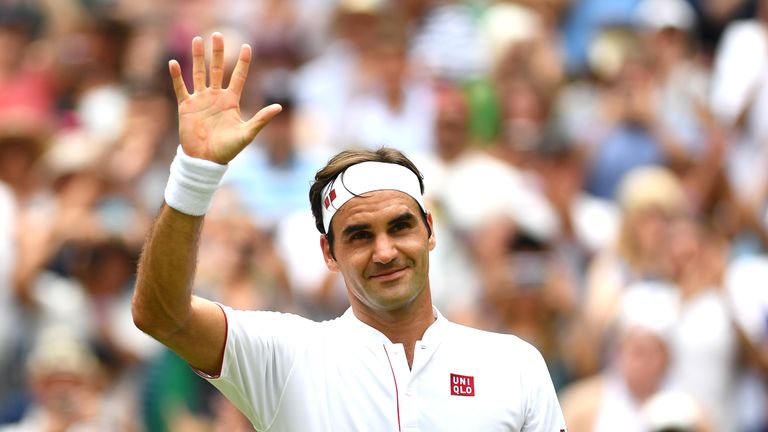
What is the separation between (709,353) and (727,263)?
96cm

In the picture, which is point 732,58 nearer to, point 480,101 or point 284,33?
point 480,101

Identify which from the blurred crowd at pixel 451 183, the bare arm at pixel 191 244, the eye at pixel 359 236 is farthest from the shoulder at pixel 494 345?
the blurred crowd at pixel 451 183

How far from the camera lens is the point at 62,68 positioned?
41.7 ft

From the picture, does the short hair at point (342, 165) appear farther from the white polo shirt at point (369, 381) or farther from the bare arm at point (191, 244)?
the bare arm at point (191, 244)

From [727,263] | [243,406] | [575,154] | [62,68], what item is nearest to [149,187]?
[62,68]

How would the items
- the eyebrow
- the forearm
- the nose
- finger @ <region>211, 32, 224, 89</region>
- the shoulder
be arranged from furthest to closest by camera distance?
1. the shoulder
2. the eyebrow
3. the nose
4. finger @ <region>211, 32, 224, 89</region>
5. the forearm

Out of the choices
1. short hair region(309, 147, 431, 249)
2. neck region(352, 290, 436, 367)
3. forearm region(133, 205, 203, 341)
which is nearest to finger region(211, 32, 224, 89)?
forearm region(133, 205, 203, 341)

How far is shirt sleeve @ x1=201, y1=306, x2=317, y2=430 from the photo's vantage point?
5277mm

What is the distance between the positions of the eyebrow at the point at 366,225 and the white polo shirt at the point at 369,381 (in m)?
0.31

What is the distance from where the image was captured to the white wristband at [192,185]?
5.11 meters

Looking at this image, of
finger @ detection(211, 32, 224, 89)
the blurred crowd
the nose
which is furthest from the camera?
the blurred crowd

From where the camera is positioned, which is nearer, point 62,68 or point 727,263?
point 727,263

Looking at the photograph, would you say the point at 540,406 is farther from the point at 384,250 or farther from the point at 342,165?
the point at 342,165

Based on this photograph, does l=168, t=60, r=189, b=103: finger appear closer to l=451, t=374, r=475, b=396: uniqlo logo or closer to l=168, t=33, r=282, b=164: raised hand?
l=168, t=33, r=282, b=164: raised hand
